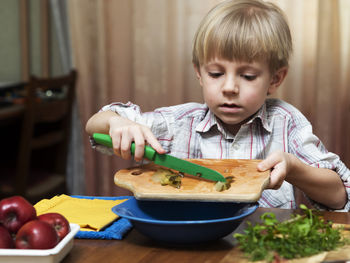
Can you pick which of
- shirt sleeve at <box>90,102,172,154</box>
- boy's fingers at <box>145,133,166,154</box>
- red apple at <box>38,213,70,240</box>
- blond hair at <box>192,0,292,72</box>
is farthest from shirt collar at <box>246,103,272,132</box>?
red apple at <box>38,213,70,240</box>

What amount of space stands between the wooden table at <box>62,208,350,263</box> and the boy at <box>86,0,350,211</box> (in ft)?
0.68

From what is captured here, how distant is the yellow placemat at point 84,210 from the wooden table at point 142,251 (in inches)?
2.1

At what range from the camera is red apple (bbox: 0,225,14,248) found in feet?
2.47

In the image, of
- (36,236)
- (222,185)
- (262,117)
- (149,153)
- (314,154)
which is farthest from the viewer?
(262,117)

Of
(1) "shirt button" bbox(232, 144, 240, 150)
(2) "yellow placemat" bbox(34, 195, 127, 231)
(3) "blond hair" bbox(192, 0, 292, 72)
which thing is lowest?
(2) "yellow placemat" bbox(34, 195, 127, 231)

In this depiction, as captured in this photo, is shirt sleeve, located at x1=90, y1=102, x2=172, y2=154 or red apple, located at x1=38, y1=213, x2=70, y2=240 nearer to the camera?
red apple, located at x1=38, y1=213, x2=70, y2=240

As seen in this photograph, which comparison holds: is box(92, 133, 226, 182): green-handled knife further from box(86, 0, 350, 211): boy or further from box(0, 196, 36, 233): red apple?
box(0, 196, 36, 233): red apple

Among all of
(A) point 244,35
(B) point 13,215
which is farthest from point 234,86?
(B) point 13,215

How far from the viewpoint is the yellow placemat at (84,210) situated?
0.94m

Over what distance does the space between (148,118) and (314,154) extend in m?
0.47

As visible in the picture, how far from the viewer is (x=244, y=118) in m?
1.29

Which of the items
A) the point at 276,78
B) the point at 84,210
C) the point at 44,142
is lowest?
the point at 44,142

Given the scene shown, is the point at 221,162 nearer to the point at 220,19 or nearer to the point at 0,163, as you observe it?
the point at 220,19

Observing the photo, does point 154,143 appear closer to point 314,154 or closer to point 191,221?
point 191,221
